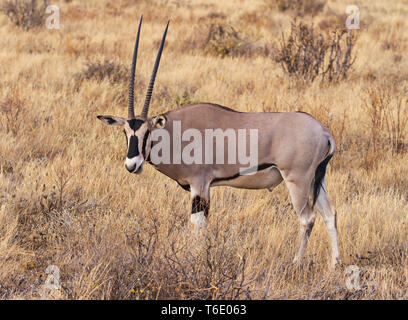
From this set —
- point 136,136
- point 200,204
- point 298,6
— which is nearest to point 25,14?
point 298,6

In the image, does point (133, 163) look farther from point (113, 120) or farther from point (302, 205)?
point (302, 205)

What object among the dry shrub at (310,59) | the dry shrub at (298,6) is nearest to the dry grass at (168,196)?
the dry shrub at (310,59)

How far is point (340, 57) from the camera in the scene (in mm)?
10789

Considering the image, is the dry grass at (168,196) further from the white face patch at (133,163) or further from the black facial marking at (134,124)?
the black facial marking at (134,124)

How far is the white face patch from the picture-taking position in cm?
408

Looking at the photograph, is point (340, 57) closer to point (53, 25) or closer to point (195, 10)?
point (53, 25)

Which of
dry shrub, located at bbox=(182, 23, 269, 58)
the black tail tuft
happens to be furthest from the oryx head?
dry shrub, located at bbox=(182, 23, 269, 58)

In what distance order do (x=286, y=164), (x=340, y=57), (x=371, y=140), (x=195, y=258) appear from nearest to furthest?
(x=195, y=258) < (x=286, y=164) < (x=371, y=140) < (x=340, y=57)

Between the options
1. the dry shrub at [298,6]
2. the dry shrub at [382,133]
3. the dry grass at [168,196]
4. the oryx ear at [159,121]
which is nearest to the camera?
the dry grass at [168,196]

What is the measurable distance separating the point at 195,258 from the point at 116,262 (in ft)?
1.93

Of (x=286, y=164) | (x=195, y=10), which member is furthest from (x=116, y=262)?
(x=195, y=10)

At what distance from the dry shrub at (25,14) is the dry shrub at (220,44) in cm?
421

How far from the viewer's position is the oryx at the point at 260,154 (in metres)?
4.34

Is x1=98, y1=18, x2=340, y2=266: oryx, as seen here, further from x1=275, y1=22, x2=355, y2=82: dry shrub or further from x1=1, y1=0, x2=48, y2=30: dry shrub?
x1=1, y1=0, x2=48, y2=30: dry shrub
